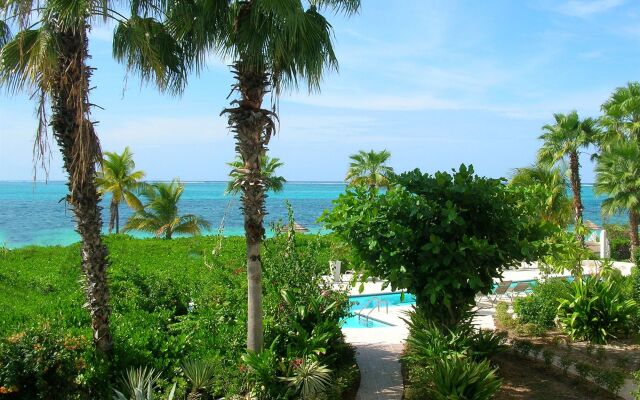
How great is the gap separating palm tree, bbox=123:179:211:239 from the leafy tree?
75.2 feet

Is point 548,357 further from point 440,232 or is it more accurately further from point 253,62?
point 253,62

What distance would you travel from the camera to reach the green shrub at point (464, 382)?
7.09 meters

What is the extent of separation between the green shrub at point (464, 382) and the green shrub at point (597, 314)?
4.25 metres

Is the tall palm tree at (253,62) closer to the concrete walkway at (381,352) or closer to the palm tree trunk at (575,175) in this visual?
the concrete walkway at (381,352)

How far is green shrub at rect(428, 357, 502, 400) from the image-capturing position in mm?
7090

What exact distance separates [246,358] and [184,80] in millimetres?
4102

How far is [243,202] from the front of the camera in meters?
7.94

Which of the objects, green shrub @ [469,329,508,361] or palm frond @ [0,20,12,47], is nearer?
palm frond @ [0,20,12,47]

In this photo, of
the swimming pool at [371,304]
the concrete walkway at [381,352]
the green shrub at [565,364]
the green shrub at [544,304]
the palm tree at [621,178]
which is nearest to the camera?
the concrete walkway at [381,352]

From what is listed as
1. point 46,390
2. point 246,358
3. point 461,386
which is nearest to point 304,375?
point 246,358

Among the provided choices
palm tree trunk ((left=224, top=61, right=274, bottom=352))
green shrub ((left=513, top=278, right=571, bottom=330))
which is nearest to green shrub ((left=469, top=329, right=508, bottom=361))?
green shrub ((left=513, top=278, right=571, bottom=330))

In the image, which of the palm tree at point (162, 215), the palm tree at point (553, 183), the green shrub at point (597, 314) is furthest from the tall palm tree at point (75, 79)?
the palm tree at point (162, 215)

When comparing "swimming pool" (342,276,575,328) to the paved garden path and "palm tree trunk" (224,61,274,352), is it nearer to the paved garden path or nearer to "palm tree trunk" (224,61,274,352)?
the paved garden path

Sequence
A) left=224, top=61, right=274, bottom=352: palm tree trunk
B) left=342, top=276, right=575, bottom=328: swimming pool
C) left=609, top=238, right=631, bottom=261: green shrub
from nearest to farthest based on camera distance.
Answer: left=224, top=61, right=274, bottom=352: palm tree trunk
left=342, top=276, right=575, bottom=328: swimming pool
left=609, top=238, right=631, bottom=261: green shrub
